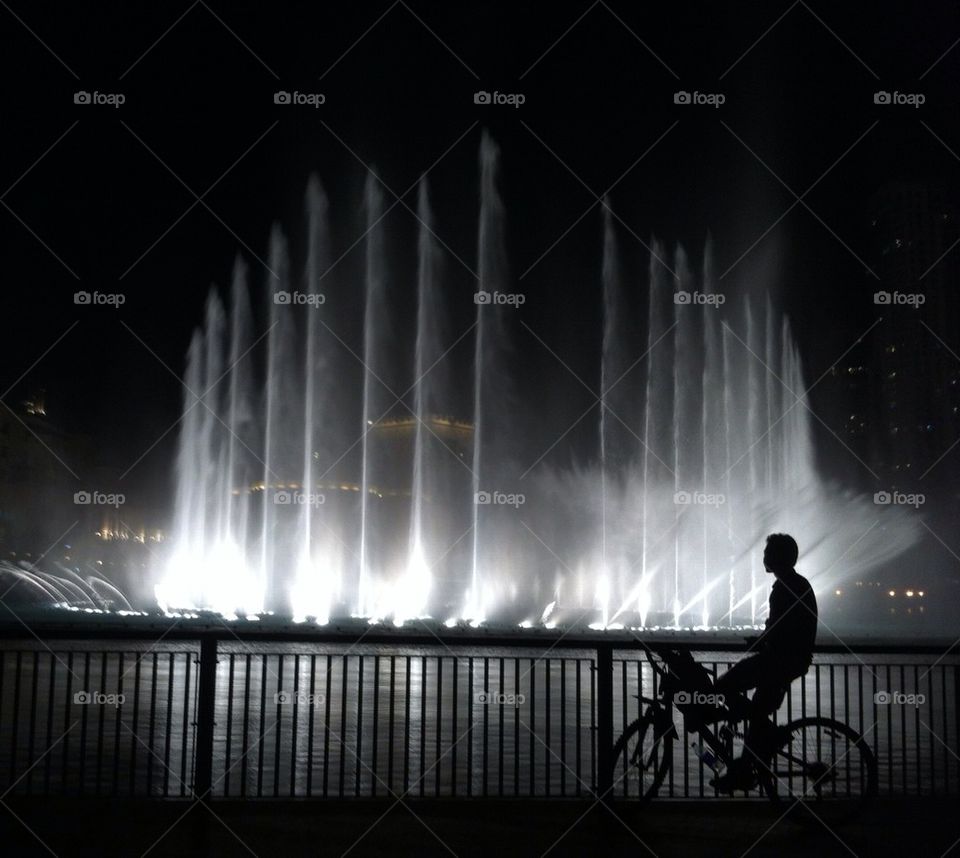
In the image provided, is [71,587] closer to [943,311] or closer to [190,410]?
[190,410]

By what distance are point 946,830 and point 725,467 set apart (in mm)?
33556

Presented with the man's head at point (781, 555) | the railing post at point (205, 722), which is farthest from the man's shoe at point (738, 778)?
the railing post at point (205, 722)

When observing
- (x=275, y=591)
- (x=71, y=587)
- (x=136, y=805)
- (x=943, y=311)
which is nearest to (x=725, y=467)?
(x=275, y=591)

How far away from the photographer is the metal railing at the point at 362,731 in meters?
7.69

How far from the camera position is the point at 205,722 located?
7527 mm

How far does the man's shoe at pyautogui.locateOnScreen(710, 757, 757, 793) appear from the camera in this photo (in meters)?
7.29

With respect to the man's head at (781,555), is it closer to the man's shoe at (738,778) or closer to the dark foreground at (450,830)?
the man's shoe at (738,778)

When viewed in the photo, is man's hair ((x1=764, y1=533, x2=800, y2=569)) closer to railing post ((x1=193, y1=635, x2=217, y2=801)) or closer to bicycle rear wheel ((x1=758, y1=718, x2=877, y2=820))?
bicycle rear wheel ((x1=758, y1=718, x2=877, y2=820))

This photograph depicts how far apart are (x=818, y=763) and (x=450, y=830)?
7.76 feet

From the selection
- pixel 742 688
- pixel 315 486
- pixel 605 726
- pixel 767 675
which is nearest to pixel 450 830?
pixel 605 726

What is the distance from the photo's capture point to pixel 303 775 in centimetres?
976

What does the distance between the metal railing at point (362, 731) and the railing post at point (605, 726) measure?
0.04ft

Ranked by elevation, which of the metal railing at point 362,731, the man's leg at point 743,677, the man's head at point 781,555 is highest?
the man's head at point 781,555

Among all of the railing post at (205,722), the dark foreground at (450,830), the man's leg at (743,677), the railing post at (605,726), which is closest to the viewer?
the dark foreground at (450,830)
